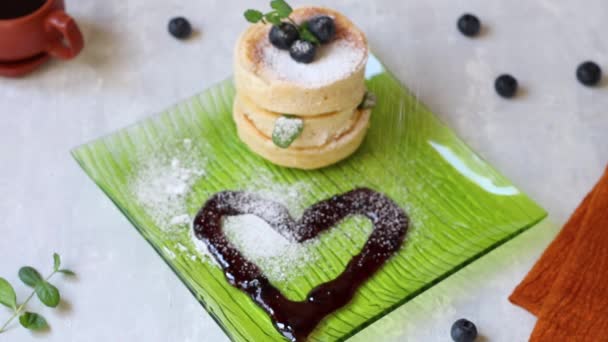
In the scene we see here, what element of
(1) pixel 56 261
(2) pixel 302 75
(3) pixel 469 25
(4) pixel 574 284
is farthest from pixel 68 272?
(3) pixel 469 25

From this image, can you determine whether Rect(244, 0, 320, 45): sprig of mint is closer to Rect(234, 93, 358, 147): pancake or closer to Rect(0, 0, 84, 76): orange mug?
Rect(234, 93, 358, 147): pancake

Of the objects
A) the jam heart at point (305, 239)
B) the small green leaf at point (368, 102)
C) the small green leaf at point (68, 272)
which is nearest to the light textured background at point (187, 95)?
A: the small green leaf at point (68, 272)

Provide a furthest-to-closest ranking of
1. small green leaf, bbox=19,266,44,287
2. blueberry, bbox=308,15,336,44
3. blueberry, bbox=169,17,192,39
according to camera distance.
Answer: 1. blueberry, bbox=169,17,192,39
2. blueberry, bbox=308,15,336,44
3. small green leaf, bbox=19,266,44,287

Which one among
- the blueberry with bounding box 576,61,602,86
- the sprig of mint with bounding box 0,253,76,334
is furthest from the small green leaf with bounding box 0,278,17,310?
the blueberry with bounding box 576,61,602,86

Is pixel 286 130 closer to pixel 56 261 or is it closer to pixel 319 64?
pixel 319 64

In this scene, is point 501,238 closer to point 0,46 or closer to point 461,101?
point 461,101

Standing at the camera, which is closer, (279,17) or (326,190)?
(279,17)
